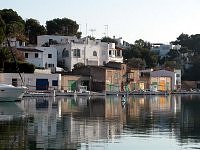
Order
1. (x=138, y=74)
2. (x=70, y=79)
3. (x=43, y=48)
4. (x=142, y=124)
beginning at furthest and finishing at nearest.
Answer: (x=138, y=74), (x=43, y=48), (x=70, y=79), (x=142, y=124)

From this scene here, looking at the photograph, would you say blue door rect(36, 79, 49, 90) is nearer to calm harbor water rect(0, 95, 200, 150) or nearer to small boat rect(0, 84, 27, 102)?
small boat rect(0, 84, 27, 102)

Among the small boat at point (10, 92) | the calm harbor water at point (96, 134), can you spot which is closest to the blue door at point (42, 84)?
the small boat at point (10, 92)

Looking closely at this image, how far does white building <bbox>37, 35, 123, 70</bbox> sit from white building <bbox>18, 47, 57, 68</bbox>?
2.69m

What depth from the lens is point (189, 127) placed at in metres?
37.2

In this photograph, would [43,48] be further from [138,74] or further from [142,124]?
Answer: [142,124]

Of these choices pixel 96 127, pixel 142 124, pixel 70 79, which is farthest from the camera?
pixel 70 79

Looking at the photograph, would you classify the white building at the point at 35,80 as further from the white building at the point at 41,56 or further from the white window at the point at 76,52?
the white window at the point at 76,52

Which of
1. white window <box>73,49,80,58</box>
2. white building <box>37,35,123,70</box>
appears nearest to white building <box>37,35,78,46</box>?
white building <box>37,35,123,70</box>

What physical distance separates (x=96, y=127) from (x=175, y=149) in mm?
10183

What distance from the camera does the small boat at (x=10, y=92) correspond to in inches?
2549

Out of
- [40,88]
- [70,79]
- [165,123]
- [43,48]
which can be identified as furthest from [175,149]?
[43,48]

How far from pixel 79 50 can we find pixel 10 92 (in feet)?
154

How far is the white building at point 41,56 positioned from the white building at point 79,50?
2694 mm

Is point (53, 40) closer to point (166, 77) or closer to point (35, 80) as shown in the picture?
point (166, 77)
